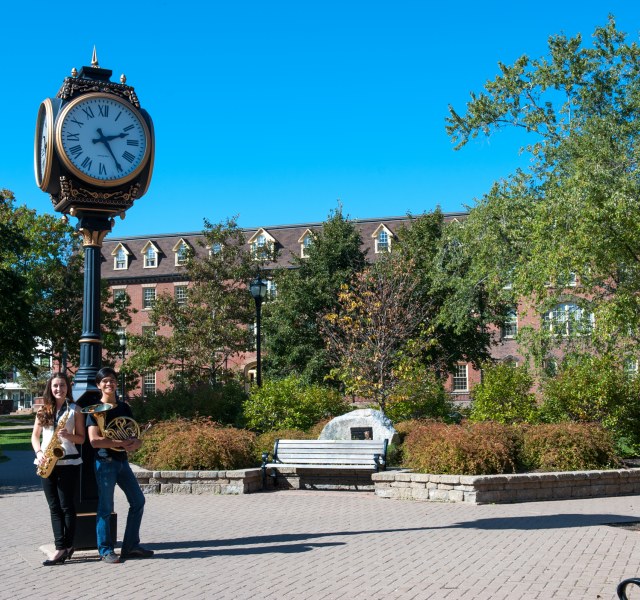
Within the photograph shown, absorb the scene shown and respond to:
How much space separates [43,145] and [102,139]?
0.78m

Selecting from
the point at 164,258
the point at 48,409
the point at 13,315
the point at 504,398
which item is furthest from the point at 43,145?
the point at 164,258

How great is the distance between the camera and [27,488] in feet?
50.1

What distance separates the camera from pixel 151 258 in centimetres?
6431

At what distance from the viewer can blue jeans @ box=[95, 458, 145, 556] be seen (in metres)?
7.90

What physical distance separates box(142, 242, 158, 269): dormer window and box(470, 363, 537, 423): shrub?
49.5 meters

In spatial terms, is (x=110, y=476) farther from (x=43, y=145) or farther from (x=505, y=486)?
(x=505, y=486)

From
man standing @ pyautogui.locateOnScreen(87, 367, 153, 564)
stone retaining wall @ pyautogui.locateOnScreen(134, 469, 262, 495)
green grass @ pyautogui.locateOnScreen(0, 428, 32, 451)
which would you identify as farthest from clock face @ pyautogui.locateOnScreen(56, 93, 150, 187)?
green grass @ pyautogui.locateOnScreen(0, 428, 32, 451)

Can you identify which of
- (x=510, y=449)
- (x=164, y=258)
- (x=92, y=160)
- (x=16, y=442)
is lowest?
(x=16, y=442)

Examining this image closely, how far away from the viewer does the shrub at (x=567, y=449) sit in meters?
13.4

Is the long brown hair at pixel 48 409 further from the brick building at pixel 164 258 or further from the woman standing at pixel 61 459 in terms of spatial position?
the brick building at pixel 164 258

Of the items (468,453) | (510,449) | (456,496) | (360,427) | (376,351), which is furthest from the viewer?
(376,351)

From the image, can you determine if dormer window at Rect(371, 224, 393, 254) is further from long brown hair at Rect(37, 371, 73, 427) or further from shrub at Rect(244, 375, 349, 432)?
long brown hair at Rect(37, 371, 73, 427)

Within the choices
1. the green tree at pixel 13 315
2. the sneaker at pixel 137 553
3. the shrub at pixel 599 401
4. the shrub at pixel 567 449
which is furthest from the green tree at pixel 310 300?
the sneaker at pixel 137 553

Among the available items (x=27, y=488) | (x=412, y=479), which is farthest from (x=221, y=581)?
(x=27, y=488)
